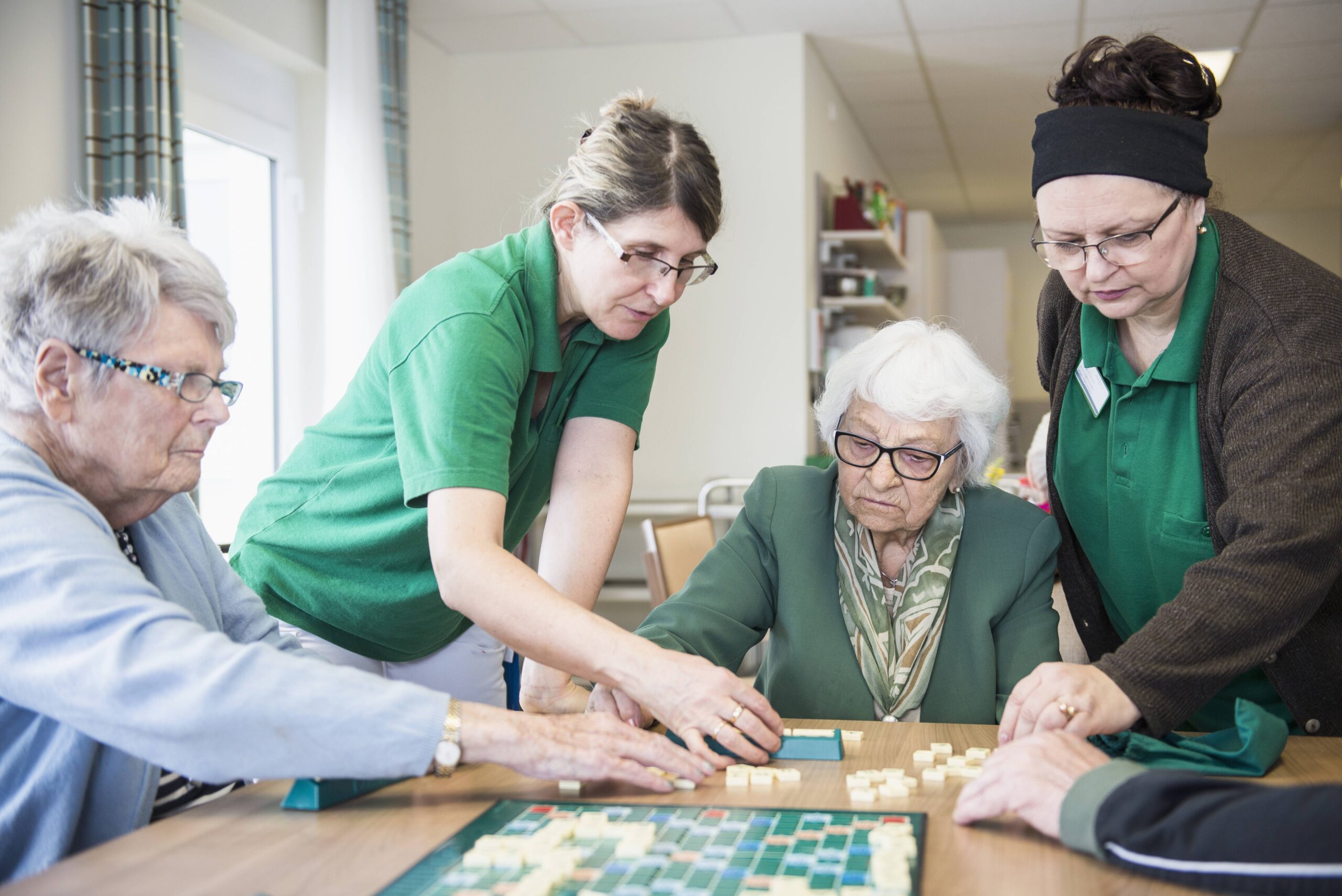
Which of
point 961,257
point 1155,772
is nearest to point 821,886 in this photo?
point 1155,772

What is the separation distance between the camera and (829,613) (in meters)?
1.85

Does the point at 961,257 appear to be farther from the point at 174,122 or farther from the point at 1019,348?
the point at 174,122

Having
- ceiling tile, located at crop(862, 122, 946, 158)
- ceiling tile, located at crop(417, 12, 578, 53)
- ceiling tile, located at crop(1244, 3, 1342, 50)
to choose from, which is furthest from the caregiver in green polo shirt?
ceiling tile, located at crop(862, 122, 946, 158)

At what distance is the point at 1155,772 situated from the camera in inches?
41.3

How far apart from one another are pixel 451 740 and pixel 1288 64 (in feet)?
19.5

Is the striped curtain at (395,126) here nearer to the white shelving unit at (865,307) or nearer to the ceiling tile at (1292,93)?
the white shelving unit at (865,307)

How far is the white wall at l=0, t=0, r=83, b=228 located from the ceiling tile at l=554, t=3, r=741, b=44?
2241mm

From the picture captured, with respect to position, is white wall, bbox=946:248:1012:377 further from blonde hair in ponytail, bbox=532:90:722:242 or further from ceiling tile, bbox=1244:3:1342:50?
blonde hair in ponytail, bbox=532:90:722:242

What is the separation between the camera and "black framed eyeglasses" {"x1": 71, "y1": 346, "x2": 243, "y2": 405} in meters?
1.21

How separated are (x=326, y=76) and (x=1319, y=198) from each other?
798 cm

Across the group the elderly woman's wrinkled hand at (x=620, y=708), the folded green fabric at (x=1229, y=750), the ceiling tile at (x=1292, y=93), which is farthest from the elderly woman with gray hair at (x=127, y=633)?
the ceiling tile at (x=1292, y=93)

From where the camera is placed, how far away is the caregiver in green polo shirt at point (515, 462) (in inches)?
54.4

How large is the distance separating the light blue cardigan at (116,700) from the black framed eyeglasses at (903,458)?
36.6 inches

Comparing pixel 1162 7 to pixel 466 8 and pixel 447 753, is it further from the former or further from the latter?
pixel 447 753
